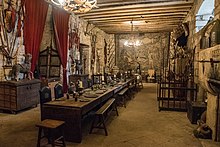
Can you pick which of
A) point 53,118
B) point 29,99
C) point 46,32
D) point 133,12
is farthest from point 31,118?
point 133,12

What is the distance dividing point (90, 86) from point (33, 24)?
2418mm

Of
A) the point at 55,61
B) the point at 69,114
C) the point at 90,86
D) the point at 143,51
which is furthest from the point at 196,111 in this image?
the point at 143,51

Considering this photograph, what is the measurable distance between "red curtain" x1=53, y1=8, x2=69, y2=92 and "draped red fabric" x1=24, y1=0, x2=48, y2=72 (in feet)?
2.24

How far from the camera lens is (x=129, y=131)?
3.41 meters

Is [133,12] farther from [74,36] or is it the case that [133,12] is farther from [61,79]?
[61,79]

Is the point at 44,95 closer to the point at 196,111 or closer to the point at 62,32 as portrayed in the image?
the point at 196,111

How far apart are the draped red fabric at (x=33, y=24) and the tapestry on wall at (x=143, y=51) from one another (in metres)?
7.66

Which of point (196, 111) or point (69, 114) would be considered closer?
point (69, 114)

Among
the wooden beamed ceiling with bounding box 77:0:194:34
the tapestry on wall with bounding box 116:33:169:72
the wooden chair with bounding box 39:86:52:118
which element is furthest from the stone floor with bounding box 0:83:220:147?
the tapestry on wall with bounding box 116:33:169:72

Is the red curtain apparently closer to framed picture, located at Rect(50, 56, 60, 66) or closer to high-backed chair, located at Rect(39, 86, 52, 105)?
framed picture, located at Rect(50, 56, 60, 66)

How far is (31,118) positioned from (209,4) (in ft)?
18.0

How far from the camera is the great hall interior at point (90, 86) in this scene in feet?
9.48

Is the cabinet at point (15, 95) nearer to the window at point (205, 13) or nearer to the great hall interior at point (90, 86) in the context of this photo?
the great hall interior at point (90, 86)

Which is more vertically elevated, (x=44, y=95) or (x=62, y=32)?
(x=62, y=32)
